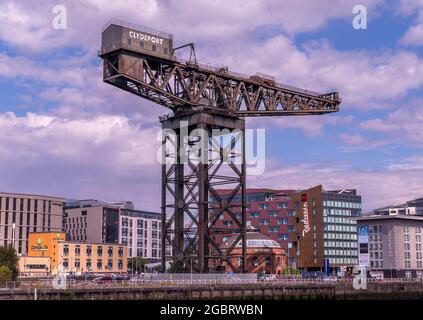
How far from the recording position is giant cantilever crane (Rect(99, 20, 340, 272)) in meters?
83.7

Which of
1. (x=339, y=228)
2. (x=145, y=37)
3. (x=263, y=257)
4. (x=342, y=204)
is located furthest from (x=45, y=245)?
(x=145, y=37)

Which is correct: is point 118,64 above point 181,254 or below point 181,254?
above

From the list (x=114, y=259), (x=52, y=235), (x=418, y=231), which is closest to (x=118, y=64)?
(x=418, y=231)

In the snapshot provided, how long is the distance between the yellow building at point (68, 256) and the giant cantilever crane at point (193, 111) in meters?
73.1

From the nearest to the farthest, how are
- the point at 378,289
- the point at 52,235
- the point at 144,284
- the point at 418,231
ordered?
the point at 144,284
the point at 378,289
the point at 418,231
the point at 52,235

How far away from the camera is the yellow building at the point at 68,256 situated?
159 m

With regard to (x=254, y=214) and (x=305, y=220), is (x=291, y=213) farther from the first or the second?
(x=254, y=214)

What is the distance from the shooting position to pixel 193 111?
8962 cm

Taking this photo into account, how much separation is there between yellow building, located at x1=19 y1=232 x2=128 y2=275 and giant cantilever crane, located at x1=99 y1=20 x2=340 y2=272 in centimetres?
7307

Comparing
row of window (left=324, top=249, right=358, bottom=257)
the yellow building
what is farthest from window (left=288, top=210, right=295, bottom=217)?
the yellow building

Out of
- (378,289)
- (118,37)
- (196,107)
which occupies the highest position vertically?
(118,37)
